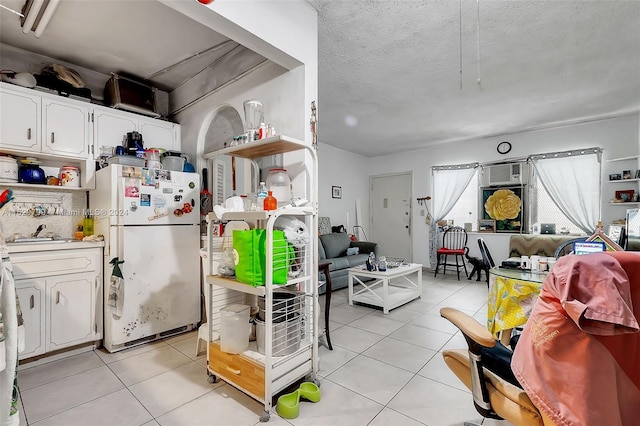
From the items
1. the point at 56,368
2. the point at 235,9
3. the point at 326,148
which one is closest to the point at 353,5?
the point at 235,9

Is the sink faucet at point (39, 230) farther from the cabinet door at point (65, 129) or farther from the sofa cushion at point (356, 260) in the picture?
the sofa cushion at point (356, 260)

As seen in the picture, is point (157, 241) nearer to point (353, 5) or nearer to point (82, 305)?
point (82, 305)

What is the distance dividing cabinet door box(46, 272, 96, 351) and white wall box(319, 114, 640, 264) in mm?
3904

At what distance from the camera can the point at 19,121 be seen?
2324mm

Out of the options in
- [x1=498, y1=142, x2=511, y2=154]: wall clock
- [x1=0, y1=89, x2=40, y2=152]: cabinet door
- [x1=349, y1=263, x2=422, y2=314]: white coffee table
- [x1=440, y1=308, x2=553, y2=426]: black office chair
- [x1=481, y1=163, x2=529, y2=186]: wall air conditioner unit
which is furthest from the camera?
[x1=498, y1=142, x2=511, y2=154]: wall clock

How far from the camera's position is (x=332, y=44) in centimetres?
249

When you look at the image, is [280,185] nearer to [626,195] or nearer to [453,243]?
[453,243]

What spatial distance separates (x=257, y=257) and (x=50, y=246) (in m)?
1.86

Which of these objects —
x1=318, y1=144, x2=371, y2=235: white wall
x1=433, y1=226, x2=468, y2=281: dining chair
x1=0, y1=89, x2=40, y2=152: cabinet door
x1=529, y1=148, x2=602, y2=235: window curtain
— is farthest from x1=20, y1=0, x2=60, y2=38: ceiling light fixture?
x1=529, y1=148, x2=602, y2=235: window curtain

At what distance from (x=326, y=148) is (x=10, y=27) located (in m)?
4.41

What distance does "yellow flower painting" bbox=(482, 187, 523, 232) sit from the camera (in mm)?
5156

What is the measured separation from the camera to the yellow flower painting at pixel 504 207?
5.16 meters

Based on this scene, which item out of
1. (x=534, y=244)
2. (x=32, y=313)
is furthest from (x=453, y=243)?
(x=32, y=313)

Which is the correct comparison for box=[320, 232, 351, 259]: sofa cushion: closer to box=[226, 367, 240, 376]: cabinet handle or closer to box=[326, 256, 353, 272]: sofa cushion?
box=[326, 256, 353, 272]: sofa cushion
